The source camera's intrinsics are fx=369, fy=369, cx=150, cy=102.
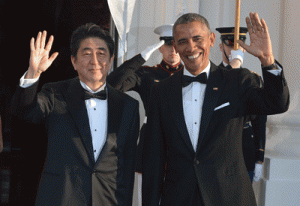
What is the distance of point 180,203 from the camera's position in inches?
72.3

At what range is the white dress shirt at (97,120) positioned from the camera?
1.99 m

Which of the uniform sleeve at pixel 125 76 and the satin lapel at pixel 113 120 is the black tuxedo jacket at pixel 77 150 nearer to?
the satin lapel at pixel 113 120

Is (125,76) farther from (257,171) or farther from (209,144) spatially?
(257,171)

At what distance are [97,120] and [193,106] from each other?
54 centimetres

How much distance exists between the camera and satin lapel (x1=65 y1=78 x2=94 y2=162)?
1919 millimetres

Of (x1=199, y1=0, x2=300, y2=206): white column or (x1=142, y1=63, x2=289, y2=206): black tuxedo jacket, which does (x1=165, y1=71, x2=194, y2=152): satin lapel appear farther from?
(x1=199, y1=0, x2=300, y2=206): white column

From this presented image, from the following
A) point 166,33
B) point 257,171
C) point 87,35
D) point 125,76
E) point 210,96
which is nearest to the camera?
point 210,96

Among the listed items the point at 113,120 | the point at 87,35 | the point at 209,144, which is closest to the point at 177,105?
the point at 209,144

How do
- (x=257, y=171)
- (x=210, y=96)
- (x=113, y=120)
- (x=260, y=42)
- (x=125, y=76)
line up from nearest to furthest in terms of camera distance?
(x=260, y=42) → (x=210, y=96) → (x=113, y=120) → (x=125, y=76) → (x=257, y=171)

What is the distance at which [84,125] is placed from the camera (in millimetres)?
1946

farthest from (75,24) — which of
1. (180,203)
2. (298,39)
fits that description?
(180,203)

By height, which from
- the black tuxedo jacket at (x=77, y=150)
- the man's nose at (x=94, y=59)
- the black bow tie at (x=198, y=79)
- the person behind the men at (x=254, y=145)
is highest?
the man's nose at (x=94, y=59)

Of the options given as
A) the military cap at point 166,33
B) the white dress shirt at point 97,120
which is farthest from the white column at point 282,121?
the white dress shirt at point 97,120

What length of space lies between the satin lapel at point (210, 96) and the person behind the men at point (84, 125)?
0.43 m
